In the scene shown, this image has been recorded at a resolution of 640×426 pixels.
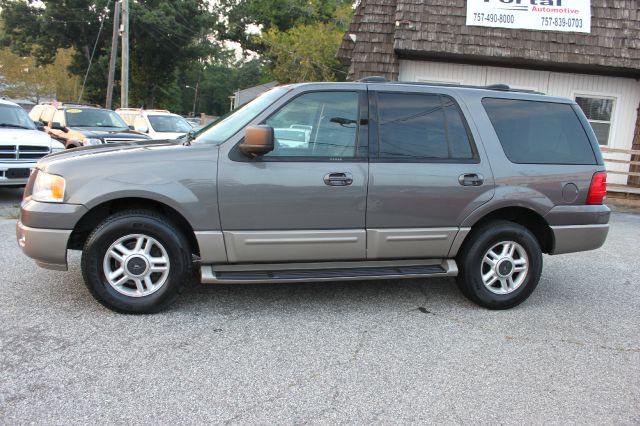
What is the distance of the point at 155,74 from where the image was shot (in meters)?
47.4

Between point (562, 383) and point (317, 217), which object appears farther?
point (317, 217)

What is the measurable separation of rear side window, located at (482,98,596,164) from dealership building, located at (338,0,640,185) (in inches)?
273

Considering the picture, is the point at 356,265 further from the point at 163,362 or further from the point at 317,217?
the point at 163,362

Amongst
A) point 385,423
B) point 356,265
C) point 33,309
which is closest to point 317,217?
point 356,265

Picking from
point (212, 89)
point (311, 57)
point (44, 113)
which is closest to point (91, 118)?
point (44, 113)

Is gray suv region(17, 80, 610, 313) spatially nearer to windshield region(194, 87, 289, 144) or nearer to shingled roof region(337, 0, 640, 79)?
windshield region(194, 87, 289, 144)

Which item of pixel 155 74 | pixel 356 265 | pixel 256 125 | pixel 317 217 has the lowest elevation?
pixel 356 265

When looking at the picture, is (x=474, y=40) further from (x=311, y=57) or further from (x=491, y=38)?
(x=311, y=57)

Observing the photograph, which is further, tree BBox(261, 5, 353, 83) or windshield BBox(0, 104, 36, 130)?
tree BBox(261, 5, 353, 83)

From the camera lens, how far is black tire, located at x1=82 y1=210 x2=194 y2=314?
396 cm

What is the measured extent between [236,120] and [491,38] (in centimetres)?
901

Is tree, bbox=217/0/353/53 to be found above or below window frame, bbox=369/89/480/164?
above

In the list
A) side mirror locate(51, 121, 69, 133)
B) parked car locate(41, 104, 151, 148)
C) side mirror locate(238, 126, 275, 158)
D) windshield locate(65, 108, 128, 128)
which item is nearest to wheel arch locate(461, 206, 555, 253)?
side mirror locate(238, 126, 275, 158)

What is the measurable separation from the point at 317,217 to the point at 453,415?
71.5 inches
